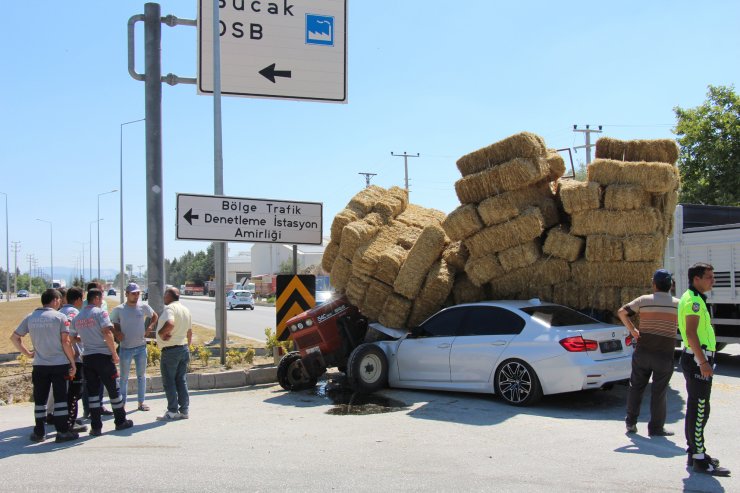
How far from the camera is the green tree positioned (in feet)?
72.5

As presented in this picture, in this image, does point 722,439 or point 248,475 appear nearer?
point 248,475

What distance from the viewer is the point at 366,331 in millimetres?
11539

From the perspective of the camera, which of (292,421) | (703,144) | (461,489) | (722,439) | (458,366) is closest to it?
(461,489)

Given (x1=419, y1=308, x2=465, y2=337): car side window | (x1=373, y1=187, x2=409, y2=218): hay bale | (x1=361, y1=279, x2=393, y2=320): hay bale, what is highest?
(x1=373, y1=187, x2=409, y2=218): hay bale

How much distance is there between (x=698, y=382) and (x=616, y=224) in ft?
13.1

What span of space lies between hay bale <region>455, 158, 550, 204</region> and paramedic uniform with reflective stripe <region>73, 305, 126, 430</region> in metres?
5.53

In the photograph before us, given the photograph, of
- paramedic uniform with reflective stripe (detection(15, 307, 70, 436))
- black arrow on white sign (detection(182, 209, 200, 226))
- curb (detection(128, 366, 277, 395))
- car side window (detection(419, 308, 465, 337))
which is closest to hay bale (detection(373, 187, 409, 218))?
car side window (detection(419, 308, 465, 337))

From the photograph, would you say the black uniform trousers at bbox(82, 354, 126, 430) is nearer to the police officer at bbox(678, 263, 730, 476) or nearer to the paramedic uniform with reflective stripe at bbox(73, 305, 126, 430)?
the paramedic uniform with reflective stripe at bbox(73, 305, 126, 430)

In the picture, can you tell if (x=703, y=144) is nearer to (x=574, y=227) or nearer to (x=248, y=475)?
(x=574, y=227)

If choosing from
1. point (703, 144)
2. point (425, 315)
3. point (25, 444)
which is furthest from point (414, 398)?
point (703, 144)

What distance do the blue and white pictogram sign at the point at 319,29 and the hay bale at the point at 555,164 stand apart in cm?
522

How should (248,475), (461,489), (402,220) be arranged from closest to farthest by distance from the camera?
(461,489), (248,475), (402,220)

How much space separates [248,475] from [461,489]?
1.83 meters

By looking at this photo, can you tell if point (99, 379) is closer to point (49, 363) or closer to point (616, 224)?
point (49, 363)
